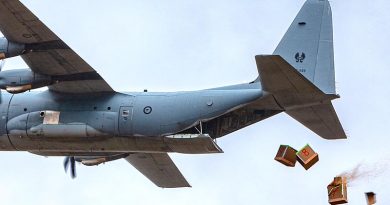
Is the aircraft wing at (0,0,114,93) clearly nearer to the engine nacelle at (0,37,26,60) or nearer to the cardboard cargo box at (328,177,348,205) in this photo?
the engine nacelle at (0,37,26,60)

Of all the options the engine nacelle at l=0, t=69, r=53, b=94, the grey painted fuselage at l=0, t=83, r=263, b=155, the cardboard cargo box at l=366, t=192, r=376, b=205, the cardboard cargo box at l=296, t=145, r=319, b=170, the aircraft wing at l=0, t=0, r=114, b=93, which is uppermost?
the aircraft wing at l=0, t=0, r=114, b=93

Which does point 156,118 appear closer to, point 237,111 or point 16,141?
point 237,111

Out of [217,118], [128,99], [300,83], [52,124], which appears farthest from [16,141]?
[300,83]

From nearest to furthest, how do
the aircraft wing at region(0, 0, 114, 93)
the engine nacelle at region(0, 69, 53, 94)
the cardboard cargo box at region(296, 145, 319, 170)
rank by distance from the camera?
the cardboard cargo box at region(296, 145, 319, 170), the aircraft wing at region(0, 0, 114, 93), the engine nacelle at region(0, 69, 53, 94)

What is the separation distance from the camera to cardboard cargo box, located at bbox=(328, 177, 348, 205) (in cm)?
3356

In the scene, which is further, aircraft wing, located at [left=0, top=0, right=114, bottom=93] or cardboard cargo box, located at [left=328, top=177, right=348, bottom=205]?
aircraft wing, located at [left=0, top=0, right=114, bottom=93]

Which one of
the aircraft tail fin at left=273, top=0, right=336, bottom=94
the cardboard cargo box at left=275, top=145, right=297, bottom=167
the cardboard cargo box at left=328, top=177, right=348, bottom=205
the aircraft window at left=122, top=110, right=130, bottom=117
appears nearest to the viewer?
the cardboard cargo box at left=328, top=177, right=348, bottom=205

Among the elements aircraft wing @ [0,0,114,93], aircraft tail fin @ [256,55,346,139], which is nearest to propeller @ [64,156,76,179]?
aircraft wing @ [0,0,114,93]

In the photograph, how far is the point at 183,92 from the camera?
126 ft

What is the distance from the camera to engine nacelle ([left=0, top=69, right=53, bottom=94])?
38062 millimetres

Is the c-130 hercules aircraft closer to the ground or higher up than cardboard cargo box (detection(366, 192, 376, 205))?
higher up

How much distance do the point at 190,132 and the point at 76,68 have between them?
14.9ft

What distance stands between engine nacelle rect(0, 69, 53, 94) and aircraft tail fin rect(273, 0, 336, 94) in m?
8.10

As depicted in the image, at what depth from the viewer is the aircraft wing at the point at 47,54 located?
1431 inches
